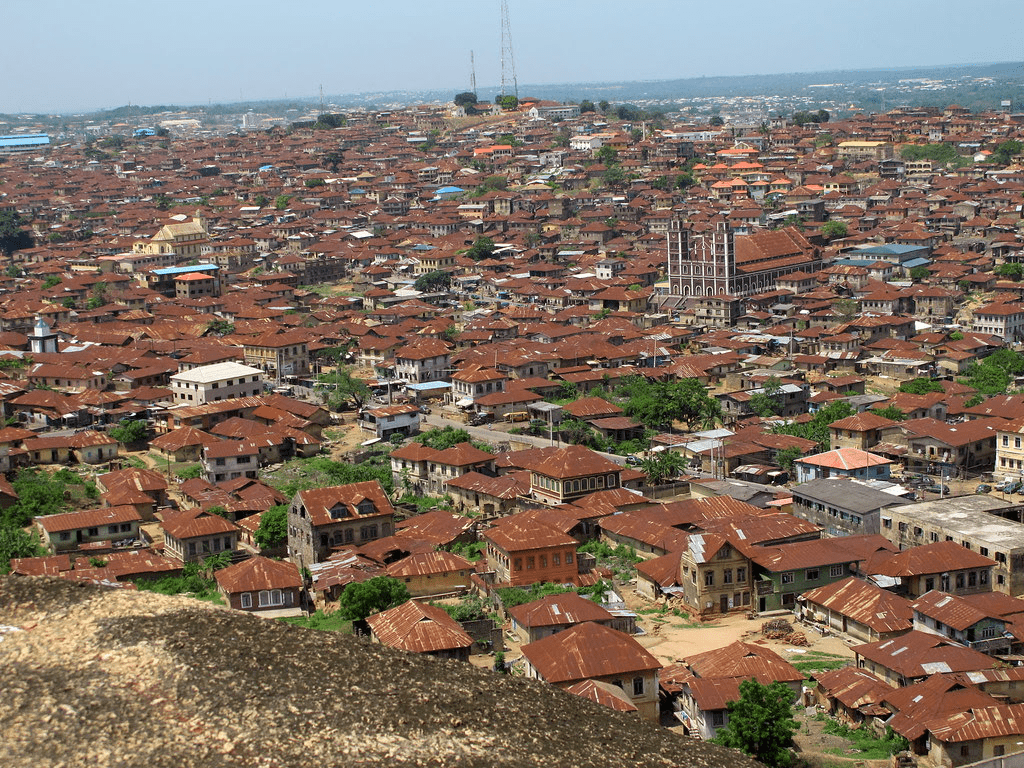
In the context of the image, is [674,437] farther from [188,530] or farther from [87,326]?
[87,326]

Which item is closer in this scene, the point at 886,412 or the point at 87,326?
the point at 886,412

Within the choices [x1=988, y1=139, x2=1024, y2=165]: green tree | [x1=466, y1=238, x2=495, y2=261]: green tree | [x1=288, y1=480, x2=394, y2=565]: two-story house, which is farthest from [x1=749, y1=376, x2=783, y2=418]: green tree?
[x1=988, y1=139, x2=1024, y2=165]: green tree

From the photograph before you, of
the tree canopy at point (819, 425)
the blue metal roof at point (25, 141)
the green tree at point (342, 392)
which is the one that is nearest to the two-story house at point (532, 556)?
the tree canopy at point (819, 425)

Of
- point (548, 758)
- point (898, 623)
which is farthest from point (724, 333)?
point (548, 758)

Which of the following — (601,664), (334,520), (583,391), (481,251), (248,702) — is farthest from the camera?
(481,251)

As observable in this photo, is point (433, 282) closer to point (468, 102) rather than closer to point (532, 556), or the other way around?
point (532, 556)

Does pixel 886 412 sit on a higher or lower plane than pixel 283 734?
lower

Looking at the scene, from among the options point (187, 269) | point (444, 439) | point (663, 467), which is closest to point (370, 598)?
point (663, 467)

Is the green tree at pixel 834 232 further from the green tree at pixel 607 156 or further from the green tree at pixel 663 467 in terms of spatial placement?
the green tree at pixel 663 467
